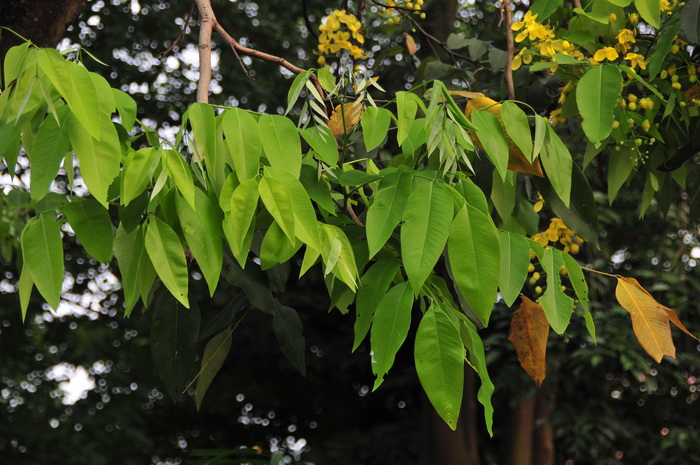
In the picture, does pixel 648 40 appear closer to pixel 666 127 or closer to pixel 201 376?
pixel 666 127

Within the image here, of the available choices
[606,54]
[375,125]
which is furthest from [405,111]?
[606,54]

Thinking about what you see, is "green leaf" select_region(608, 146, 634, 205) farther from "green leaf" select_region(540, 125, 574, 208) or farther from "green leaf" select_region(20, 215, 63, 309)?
"green leaf" select_region(20, 215, 63, 309)

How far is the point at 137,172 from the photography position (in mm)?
715

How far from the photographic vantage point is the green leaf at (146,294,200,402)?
3.53 feet

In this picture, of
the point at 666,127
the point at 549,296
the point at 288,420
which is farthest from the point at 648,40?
the point at 288,420

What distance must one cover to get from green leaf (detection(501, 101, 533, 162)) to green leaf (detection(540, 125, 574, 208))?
0.05 m

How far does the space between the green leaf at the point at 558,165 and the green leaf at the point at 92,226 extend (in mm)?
482

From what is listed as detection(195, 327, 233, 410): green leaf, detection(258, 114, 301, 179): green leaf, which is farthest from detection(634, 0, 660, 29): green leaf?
detection(195, 327, 233, 410): green leaf

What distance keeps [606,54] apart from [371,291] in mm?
589

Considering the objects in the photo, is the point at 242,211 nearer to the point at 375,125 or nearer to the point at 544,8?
the point at 375,125

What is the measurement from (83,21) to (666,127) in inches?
116

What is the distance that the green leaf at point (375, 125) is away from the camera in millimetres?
834

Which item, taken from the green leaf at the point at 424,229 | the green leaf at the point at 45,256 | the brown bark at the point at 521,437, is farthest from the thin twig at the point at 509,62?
the brown bark at the point at 521,437

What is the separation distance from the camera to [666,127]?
127 centimetres
